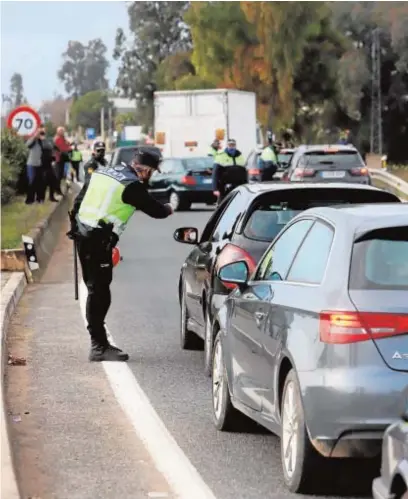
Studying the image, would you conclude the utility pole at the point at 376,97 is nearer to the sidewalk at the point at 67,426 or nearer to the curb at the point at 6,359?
the curb at the point at 6,359

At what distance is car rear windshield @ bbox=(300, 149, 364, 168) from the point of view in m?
30.9

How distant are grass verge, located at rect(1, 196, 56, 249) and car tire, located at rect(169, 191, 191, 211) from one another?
195 inches

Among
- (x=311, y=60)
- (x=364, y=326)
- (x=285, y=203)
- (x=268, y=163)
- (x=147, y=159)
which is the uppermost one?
(x=311, y=60)

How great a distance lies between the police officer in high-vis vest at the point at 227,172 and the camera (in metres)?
30.1

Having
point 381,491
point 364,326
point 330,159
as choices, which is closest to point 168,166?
point 330,159

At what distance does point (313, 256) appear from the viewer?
6.93 metres

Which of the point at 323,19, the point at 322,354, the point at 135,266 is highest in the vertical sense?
the point at 323,19

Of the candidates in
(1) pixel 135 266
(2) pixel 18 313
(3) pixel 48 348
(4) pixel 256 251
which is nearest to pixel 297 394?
(4) pixel 256 251

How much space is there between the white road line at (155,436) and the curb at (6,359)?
818mm

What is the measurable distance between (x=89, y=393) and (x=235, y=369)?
85.1 inches

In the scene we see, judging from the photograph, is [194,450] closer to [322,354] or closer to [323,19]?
[322,354]

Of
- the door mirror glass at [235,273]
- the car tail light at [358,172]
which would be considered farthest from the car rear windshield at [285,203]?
the car tail light at [358,172]

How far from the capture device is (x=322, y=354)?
20.7ft

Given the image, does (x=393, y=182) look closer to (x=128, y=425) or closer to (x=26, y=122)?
(x=26, y=122)
